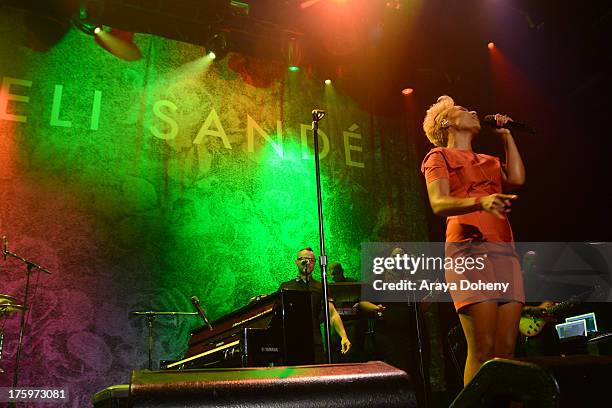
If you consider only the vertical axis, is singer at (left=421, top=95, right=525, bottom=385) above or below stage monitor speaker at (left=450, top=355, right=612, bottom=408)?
above

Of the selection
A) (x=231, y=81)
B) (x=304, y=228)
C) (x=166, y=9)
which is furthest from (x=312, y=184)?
(x=166, y=9)

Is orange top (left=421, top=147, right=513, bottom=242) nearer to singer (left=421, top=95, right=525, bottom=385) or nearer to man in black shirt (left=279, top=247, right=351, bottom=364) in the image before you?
singer (left=421, top=95, right=525, bottom=385)

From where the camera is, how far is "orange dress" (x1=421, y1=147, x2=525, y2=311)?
213cm

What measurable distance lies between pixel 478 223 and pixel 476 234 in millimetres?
51

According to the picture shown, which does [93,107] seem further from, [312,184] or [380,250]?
[380,250]

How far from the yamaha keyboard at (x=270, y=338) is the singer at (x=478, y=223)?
209cm

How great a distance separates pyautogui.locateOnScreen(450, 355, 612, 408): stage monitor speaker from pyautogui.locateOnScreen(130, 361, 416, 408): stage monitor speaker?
1.15ft

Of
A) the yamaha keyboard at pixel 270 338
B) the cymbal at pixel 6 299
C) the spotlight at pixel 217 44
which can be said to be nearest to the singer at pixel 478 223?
the yamaha keyboard at pixel 270 338

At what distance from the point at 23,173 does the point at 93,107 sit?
1.21 m

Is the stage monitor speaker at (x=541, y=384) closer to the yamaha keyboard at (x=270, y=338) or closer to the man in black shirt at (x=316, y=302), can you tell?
the yamaha keyboard at (x=270, y=338)

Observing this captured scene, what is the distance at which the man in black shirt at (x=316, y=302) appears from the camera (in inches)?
201

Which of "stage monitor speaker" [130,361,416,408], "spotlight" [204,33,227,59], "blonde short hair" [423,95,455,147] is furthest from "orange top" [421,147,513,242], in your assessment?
"spotlight" [204,33,227,59]

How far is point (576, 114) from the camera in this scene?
7.48 m

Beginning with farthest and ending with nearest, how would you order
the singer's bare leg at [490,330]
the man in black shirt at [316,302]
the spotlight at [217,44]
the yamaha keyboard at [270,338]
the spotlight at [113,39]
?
the spotlight at [217,44], the spotlight at [113,39], the man in black shirt at [316,302], the yamaha keyboard at [270,338], the singer's bare leg at [490,330]
